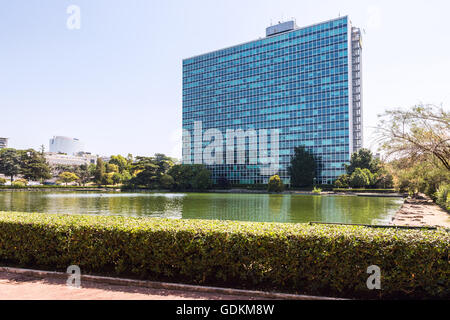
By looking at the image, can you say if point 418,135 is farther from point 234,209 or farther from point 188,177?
point 188,177

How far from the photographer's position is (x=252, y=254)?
584 centimetres

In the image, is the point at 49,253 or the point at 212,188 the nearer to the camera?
the point at 49,253

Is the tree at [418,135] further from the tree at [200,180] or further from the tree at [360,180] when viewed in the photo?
the tree at [200,180]

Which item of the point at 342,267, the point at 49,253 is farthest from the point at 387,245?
the point at 49,253

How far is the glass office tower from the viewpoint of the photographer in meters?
89.1

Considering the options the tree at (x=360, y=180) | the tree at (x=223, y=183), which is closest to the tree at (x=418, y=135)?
the tree at (x=360, y=180)

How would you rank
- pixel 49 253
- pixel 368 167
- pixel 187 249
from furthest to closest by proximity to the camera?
pixel 368 167 < pixel 49 253 < pixel 187 249

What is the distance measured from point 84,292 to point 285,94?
99897 millimetres

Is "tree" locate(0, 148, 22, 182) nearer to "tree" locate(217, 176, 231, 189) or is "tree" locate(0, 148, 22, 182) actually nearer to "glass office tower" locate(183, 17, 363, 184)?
"glass office tower" locate(183, 17, 363, 184)

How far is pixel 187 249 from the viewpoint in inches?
242

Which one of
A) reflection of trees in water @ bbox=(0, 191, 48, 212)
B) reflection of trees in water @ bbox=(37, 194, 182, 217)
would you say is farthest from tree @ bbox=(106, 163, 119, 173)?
reflection of trees in water @ bbox=(37, 194, 182, 217)

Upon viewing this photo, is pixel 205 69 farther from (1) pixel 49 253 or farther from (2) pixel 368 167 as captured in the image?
(1) pixel 49 253
